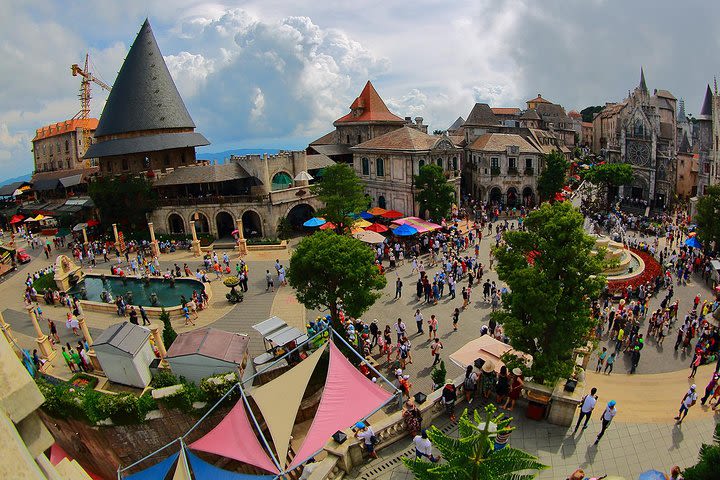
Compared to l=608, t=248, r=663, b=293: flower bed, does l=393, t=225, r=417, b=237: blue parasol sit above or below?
above

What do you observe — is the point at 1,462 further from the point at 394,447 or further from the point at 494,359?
the point at 494,359

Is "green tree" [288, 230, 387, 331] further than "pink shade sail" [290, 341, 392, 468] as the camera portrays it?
Yes

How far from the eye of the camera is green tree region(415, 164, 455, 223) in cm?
3753

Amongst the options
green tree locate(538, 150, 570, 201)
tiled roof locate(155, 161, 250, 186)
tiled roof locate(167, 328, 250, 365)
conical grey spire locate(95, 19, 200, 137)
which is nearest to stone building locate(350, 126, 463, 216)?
green tree locate(538, 150, 570, 201)

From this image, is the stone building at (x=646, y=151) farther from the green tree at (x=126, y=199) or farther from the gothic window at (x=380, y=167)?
the green tree at (x=126, y=199)

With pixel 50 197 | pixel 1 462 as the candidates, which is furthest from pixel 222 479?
pixel 50 197

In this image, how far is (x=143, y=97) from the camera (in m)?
44.1

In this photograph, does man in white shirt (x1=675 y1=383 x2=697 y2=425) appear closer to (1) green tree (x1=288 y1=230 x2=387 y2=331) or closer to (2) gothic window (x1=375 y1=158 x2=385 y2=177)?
(1) green tree (x1=288 y1=230 x2=387 y2=331)

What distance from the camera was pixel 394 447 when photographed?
1167 cm

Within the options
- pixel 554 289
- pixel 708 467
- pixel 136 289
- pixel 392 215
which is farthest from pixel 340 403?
pixel 392 215

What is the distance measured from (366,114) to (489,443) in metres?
49.9

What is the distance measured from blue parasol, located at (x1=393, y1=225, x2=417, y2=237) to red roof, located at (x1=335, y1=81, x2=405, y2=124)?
23.4 meters

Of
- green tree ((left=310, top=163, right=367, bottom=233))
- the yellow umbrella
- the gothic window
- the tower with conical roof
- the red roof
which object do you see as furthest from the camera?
the red roof

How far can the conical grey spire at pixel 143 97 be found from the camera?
43.2 meters
